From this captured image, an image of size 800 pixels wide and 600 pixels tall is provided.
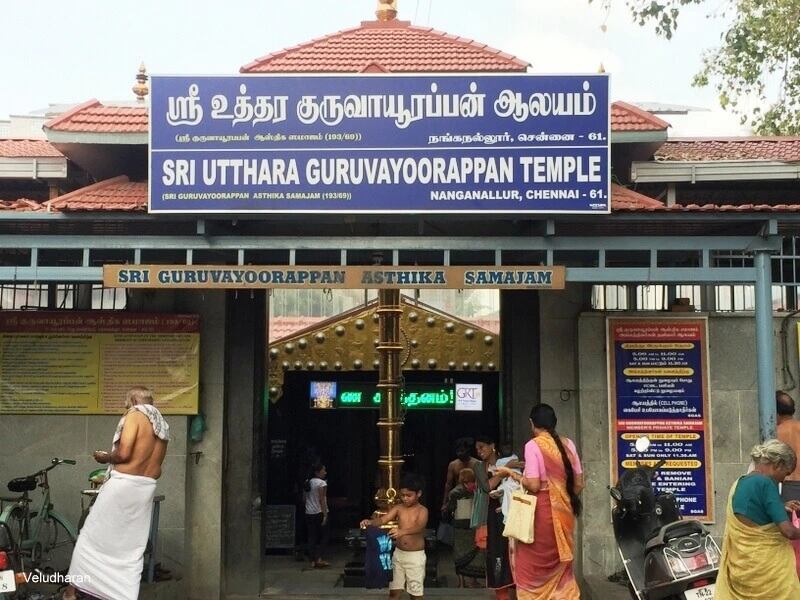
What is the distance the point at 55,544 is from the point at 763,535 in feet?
21.8

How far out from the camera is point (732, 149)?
1197 centimetres

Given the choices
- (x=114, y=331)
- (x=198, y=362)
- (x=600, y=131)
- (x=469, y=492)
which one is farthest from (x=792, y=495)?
(x=114, y=331)

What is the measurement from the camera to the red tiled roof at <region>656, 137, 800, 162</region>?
37.6 feet

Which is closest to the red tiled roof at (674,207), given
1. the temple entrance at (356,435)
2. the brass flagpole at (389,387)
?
the brass flagpole at (389,387)

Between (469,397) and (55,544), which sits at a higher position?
(469,397)

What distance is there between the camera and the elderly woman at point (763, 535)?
6766mm

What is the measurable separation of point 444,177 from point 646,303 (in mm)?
3370

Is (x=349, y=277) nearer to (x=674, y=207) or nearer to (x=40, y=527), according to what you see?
(x=674, y=207)

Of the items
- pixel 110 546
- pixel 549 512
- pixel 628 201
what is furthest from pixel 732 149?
pixel 110 546

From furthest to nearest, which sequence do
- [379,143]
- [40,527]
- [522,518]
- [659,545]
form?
1. [40,527]
2. [379,143]
3. [522,518]
4. [659,545]

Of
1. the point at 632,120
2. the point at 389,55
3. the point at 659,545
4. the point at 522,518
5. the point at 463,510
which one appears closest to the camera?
the point at 659,545

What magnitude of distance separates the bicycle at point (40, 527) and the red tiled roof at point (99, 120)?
3130 millimetres

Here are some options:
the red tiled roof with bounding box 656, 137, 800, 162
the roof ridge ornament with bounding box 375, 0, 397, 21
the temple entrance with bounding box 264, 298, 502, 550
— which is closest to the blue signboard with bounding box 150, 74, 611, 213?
the red tiled roof with bounding box 656, 137, 800, 162

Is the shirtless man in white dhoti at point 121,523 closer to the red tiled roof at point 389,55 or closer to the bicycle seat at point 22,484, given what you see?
the bicycle seat at point 22,484
